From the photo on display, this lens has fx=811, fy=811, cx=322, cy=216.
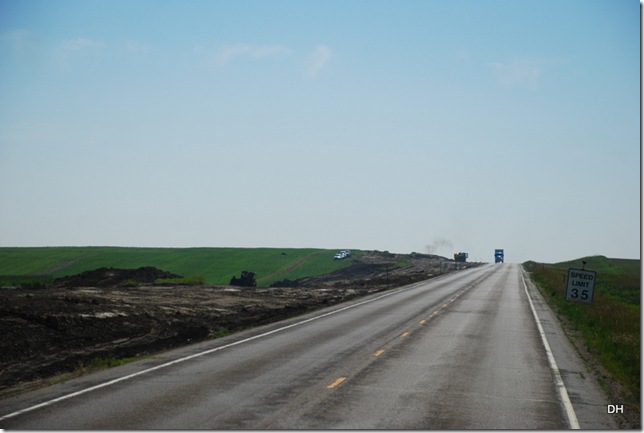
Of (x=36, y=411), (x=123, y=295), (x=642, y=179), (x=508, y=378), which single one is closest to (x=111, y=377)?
(x=36, y=411)

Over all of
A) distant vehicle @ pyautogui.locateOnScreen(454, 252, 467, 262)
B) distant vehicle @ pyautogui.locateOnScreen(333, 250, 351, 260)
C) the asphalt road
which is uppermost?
distant vehicle @ pyautogui.locateOnScreen(454, 252, 467, 262)

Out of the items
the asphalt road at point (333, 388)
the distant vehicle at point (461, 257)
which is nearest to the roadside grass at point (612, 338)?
the asphalt road at point (333, 388)

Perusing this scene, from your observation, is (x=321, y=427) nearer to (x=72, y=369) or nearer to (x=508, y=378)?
(x=508, y=378)

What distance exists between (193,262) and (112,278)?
74836 millimetres

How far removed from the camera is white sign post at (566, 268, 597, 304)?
118 ft

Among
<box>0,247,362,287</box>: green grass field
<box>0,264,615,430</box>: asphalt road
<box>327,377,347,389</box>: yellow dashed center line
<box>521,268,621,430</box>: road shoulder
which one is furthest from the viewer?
<box>0,247,362,287</box>: green grass field

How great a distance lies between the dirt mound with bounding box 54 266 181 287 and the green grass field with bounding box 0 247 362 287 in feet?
121

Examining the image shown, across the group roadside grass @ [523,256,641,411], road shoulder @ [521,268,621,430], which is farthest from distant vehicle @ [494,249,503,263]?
road shoulder @ [521,268,621,430]

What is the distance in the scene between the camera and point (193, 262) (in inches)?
5369

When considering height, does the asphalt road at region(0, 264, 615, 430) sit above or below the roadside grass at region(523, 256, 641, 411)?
below

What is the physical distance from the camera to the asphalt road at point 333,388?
13430 mm

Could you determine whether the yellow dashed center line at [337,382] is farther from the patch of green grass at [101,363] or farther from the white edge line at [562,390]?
the patch of green grass at [101,363]

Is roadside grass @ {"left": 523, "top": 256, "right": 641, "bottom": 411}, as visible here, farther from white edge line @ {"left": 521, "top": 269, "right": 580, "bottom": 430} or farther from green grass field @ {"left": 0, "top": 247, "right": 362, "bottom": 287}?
green grass field @ {"left": 0, "top": 247, "right": 362, "bottom": 287}

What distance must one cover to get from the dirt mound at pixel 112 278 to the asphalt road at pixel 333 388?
3310 cm
